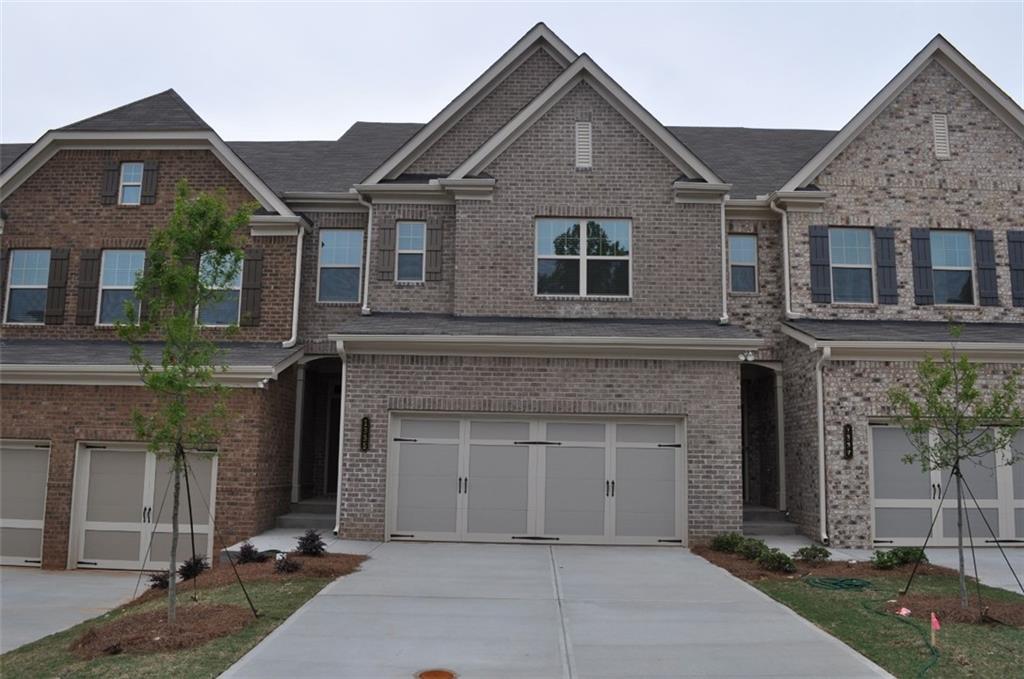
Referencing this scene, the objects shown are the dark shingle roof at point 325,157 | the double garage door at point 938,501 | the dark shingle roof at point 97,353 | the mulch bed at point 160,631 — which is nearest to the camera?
the mulch bed at point 160,631

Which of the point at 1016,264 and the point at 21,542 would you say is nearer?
the point at 21,542

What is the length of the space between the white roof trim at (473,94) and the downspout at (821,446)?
8.83m

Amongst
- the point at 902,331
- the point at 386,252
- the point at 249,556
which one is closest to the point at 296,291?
the point at 386,252

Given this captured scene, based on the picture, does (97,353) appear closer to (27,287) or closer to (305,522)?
(27,287)

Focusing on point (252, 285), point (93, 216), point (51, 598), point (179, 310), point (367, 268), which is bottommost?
point (51, 598)

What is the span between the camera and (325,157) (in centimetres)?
2012

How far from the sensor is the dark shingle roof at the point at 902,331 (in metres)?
14.8

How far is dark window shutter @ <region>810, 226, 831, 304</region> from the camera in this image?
1650 centimetres

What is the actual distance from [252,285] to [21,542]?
648 cm

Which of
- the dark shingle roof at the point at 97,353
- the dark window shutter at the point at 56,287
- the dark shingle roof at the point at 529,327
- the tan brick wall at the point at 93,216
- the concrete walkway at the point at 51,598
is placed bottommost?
the concrete walkway at the point at 51,598

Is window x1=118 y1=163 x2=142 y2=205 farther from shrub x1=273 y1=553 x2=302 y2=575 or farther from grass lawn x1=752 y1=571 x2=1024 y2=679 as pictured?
grass lawn x1=752 y1=571 x2=1024 y2=679

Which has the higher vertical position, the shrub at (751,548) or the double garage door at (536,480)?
the double garage door at (536,480)

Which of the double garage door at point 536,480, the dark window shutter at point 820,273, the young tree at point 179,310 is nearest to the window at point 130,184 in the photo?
the double garage door at point 536,480

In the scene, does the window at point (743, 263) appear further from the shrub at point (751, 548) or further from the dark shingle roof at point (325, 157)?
the dark shingle roof at point (325, 157)
